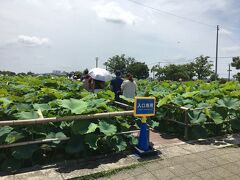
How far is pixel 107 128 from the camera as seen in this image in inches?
197

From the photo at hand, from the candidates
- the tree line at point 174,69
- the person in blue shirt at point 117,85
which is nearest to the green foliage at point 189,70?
the tree line at point 174,69

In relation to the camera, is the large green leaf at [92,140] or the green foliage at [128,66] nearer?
the large green leaf at [92,140]

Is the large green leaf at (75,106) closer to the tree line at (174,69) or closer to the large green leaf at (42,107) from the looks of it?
the large green leaf at (42,107)

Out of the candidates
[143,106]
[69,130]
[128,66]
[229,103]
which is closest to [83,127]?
[69,130]

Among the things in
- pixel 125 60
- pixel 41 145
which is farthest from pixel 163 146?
pixel 125 60

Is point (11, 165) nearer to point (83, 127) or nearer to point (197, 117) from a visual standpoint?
point (83, 127)

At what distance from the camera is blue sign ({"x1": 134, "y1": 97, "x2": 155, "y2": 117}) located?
4956 millimetres

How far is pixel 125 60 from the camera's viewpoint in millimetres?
72312

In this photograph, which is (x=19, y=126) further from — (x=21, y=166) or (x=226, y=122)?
(x=226, y=122)

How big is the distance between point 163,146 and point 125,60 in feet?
221

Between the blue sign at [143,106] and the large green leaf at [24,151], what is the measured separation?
6.20ft

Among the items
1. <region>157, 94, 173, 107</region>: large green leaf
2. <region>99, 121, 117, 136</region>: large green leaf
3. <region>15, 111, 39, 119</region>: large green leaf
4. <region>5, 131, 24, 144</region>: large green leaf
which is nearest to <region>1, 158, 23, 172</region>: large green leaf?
<region>5, 131, 24, 144</region>: large green leaf

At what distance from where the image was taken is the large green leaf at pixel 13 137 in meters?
4.46

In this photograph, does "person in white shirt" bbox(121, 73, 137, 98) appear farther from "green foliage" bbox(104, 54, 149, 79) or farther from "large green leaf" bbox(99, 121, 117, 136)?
"green foliage" bbox(104, 54, 149, 79)
